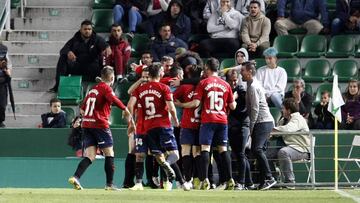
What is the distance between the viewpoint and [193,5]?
1041 inches

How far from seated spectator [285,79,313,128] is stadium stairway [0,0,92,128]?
16.9ft

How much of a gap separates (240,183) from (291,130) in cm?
182

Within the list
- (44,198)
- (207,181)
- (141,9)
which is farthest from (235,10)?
(44,198)

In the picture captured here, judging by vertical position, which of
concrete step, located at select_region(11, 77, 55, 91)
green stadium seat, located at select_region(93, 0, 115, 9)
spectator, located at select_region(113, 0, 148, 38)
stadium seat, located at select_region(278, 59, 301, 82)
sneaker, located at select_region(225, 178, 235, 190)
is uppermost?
green stadium seat, located at select_region(93, 0, 115, 9)

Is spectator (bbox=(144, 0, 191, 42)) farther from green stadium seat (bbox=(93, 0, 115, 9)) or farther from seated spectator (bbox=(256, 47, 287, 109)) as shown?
seated spectator (bbox=(256, 47, 287, 109))

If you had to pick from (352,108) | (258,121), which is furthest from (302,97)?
(258,121)

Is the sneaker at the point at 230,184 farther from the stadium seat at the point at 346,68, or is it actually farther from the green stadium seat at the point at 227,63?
the stadium seat at the point at 346,68

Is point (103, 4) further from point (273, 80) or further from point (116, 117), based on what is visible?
point (273, 80)

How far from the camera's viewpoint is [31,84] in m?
25.9

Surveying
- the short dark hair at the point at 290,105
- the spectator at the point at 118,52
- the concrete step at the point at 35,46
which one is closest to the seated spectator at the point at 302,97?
the short dark hair at the point at 290,105

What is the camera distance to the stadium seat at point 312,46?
83.1 feet

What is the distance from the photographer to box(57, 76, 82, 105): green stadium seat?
2466 centimetres

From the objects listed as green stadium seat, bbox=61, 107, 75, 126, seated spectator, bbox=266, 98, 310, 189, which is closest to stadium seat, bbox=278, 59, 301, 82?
seated spectator, bbox=266, 98, 310, 189

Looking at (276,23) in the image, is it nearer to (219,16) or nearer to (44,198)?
(219,16)
